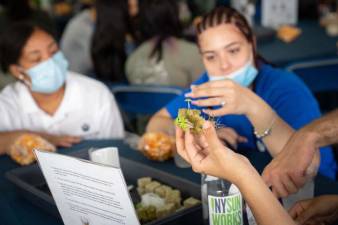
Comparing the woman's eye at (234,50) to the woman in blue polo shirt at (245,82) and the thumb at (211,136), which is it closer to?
the woman in blue polo shirt at (245,82)

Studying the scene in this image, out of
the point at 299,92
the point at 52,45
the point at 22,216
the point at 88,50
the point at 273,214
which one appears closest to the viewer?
the point at 273,214

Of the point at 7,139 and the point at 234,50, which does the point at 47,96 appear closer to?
the point at 7,139

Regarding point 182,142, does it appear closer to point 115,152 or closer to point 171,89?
point 115,152

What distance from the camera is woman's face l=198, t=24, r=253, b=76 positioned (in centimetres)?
201

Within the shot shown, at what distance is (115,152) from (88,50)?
239cm

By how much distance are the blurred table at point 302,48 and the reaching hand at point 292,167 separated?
185 centimetres

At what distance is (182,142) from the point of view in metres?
1.11

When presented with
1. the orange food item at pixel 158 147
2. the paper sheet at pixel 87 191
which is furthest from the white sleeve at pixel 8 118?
the paper sheet at pixel 87 191

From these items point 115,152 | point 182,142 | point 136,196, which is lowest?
point 136,196

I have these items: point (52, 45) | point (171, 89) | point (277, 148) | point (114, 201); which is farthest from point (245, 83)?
point (114, 201)

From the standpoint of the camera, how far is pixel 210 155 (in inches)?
41.4

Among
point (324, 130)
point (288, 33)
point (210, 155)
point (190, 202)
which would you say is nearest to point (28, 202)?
point (190, 202)

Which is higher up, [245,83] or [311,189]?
[245,83]

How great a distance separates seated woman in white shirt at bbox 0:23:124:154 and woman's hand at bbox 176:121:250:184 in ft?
3.84
